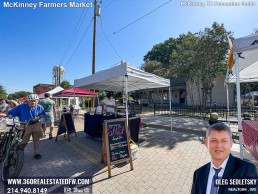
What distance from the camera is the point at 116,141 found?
4.14 meters

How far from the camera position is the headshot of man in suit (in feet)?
4.15

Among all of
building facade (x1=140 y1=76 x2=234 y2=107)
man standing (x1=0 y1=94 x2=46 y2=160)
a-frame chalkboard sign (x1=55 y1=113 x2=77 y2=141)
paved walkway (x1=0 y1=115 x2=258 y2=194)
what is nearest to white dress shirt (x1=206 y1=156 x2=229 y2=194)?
paved walkway (x1=0 y1=115 x2=258 y2=194)

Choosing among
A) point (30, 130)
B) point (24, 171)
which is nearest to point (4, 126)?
point (30, 130)

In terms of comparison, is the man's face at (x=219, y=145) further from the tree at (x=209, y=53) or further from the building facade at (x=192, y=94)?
the building facade at (x=192, y=94)

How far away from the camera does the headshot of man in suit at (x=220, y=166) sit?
4.15 feet

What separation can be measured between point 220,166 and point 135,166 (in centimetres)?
325

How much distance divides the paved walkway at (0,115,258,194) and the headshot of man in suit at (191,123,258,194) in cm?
204

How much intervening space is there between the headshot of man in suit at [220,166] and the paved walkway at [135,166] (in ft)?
6.70

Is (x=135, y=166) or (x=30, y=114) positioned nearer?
(x=135, y=166)

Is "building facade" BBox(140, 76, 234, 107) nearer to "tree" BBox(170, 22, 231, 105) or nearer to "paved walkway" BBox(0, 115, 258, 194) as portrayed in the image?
"tree" BBox(170, 22, 231, 105)

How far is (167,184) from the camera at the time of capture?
11.3 ft

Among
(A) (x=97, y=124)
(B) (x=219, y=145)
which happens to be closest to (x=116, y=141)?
(A) (x=97, y=124)

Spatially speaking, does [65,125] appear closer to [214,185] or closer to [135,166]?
[135,166]

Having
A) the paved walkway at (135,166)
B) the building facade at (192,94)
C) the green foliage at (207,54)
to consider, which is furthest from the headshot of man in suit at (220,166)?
the building facade at (192,94)
